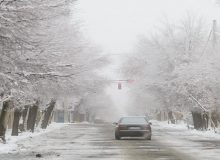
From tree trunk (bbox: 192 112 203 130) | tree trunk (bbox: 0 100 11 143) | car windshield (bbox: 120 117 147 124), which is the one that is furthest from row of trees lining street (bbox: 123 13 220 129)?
tree trunk (bbox: 0 100 11 143)

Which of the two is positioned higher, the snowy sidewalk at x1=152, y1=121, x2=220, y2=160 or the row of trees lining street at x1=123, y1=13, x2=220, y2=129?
the row of trees lining street at x1=123, y1=13, x2=220, y2=129

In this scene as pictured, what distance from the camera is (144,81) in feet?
207

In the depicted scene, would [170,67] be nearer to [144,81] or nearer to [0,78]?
[144,81]

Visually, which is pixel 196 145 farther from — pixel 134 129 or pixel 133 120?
pixel 133 120

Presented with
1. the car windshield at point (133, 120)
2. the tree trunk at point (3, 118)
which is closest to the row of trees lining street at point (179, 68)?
the car windshield at point (133, 120)

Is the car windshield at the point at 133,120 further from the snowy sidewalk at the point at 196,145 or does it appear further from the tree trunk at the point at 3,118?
the tree trunk at the point at 3,118

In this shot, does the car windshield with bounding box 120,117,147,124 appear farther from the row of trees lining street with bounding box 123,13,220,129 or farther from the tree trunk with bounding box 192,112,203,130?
the tree trunk with bounding box 192,112,203,130

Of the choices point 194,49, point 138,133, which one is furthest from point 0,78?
point 194,49

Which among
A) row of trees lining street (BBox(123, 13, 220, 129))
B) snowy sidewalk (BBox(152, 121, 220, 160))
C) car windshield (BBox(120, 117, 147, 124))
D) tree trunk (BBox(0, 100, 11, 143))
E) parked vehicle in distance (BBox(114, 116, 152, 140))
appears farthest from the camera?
row of trees lining street (BBox(123, 13, 220, 129))

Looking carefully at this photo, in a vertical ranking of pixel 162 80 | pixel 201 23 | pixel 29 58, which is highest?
pixel 201 23

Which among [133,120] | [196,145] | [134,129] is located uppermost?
[133,120]

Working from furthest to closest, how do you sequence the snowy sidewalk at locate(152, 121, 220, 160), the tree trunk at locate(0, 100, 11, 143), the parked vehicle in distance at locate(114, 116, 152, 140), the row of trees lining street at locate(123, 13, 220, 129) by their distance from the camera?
the row of trees lining street at locate(123, 13, 220, 129), the parked vehicle in distance at locate(114, 116, 152, 140), the tree trunk at locate(0, 100, 11, 143), the snowy sidewalk at locate(152, 121, 220, 160)

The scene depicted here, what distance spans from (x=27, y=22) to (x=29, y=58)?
383 cm

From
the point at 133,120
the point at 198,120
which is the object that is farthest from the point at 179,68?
the point at 133,120
